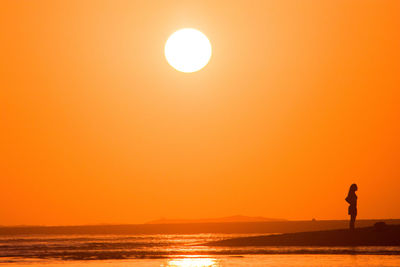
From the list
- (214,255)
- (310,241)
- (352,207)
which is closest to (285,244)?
(310,241)

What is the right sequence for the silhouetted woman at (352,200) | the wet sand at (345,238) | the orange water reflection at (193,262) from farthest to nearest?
the silhouetted woman at (352,200)
the wet sand at (345,238)
the orange water reflection at (193,262)

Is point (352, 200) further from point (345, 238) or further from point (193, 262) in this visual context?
point (193, 262)

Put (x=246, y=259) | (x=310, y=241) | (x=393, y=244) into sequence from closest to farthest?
(x=246, y=259), (x=393, y=244), (x=310, y=241)

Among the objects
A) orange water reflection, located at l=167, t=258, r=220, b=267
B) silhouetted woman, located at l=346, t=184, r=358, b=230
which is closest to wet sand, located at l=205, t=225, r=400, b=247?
silhouetted woman, located at l=346, t=184, r=358, b=230

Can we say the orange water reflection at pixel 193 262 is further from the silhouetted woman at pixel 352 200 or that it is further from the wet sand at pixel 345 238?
the silhouetted woman at pixel 352 200

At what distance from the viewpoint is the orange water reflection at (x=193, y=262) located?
123 feet

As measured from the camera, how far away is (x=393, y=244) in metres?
46.4

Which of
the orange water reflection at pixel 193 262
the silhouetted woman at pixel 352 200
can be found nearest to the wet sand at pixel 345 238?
the silhouetted woman at pixel 352 200

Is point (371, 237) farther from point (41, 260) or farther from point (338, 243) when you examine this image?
point (41, 260)

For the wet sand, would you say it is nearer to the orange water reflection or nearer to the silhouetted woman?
the silhouetted woman

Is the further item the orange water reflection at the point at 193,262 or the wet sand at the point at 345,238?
the wet sand at the point at 345,238

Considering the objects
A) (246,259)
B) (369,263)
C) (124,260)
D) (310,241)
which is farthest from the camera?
(310,241)

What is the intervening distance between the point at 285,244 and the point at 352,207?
19.1ft

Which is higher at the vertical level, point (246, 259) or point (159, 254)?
point (159, 254)
